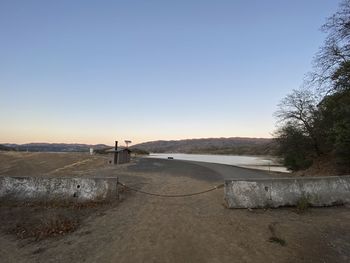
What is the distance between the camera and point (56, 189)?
9.29 meters

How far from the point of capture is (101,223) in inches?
290

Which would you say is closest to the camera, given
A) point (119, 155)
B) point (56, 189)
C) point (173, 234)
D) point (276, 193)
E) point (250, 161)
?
point (173, 234)

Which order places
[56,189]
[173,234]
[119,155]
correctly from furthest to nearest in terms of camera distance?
[119,155] → [56,189] → [173,234]

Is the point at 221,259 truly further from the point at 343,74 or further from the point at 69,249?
the point at 343,74

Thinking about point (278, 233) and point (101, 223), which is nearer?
point (278, 233)

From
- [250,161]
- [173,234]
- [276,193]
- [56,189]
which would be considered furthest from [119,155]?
[250,161]

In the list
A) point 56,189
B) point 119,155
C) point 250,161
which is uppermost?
point 119,155

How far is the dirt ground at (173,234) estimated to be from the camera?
5.44m

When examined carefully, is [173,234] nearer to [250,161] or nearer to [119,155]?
[119,155]

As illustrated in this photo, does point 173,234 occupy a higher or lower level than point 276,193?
lower

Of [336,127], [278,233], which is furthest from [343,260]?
[336,127]

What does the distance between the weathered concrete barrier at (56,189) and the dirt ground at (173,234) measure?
17.8 inches

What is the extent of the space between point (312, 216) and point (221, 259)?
13.6 ft

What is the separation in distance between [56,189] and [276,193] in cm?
725
